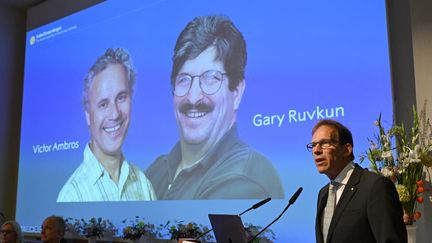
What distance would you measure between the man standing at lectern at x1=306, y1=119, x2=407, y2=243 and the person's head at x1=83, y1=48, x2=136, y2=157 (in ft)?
10.4

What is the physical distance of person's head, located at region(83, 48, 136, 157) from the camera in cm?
493

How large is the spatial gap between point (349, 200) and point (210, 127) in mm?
2417

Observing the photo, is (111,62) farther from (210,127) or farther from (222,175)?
(222,175)

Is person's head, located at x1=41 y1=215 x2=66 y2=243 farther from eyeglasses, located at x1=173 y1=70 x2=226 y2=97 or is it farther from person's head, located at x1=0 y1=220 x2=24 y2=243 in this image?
eyeglasses, located at x1=173 y1=70 x2=226 y2=97

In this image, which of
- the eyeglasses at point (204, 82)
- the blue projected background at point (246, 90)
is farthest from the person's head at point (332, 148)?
the eyeglasses at point (204, 82)

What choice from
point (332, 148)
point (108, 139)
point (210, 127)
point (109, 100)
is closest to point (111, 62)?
point (109, 100)

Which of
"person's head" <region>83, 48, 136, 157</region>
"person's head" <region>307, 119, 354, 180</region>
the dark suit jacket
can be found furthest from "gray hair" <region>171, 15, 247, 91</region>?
the dark suit jacket

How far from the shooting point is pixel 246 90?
399 centimetres

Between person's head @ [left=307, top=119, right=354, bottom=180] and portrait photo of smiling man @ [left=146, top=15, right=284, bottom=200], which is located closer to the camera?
person's head @ [left=307, top=119, right=354, bottom=180]

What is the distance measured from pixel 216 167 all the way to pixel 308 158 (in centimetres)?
88

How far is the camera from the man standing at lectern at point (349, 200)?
5.70 ft

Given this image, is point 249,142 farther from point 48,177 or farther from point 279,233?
point 48,177

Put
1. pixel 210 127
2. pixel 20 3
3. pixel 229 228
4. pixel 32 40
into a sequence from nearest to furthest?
pixel 229 228 < pixel 210 127 < pixel 32 40 < pixel 20 3

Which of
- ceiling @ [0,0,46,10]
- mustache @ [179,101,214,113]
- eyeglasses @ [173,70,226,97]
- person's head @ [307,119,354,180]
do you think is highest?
ceiling @ [0,0,46,10]
